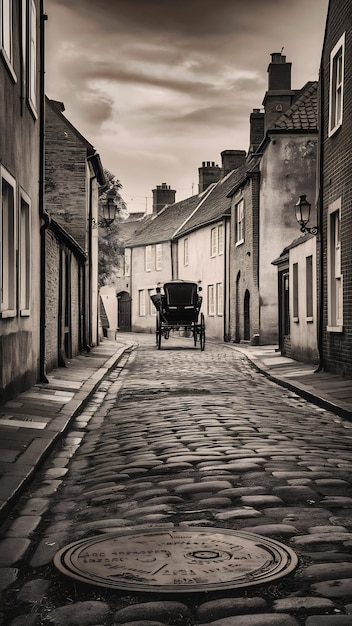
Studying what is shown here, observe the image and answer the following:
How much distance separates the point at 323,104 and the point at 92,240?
46.4 ft

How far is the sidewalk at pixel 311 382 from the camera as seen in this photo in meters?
12.0

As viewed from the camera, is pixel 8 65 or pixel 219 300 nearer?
pixel 8 65

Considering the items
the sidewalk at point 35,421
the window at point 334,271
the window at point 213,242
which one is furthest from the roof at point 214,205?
the sidewalk at point 35,421

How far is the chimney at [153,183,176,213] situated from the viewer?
66625 mm

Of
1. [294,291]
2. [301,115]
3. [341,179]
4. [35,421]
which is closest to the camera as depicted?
[35,421]

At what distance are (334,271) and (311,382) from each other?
2813mm

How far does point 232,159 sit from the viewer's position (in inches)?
1964

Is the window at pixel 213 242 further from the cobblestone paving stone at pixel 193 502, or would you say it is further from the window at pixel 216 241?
the cobblestone paving stone at pixel 193 502

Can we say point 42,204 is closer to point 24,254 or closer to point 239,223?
point 24,254

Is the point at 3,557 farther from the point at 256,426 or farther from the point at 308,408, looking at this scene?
the point at 308,408

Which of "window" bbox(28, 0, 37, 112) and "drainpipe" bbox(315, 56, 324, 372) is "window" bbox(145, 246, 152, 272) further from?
"window" bbox(28, 0, 37, 112)

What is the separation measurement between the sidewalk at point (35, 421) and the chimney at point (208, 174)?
131 feet

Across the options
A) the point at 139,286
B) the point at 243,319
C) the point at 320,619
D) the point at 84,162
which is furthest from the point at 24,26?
the point at 139,286

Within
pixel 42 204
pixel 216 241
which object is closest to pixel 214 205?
pixel 216 241
